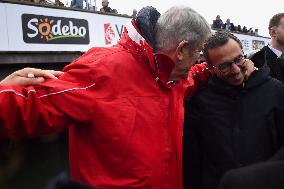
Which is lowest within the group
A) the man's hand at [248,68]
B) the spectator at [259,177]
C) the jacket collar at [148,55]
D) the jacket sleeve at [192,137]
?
the jacket sleeve at [192,137]

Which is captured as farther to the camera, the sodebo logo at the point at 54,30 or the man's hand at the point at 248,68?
the sodebo logo at the point at 54,30

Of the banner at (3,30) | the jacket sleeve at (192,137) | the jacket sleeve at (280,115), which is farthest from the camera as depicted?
the banner at (3,30)

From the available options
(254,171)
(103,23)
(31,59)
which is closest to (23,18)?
(31,59)

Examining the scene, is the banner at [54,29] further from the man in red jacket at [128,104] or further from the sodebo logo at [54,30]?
the man in red jacket at [128,104]

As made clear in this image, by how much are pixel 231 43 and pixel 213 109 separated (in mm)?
367

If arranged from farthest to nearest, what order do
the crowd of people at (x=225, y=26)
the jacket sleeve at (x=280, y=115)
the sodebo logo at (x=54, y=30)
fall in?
the crowd of people at (x=225, y=26), the sodebo logo at (x=54, y=30), the jacket sleeve at (x=280, y=115)

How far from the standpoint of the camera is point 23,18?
7.22m

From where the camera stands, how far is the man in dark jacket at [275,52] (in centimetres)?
249

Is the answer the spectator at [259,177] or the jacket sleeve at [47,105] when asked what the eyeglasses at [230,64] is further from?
the spectator at [259,177]

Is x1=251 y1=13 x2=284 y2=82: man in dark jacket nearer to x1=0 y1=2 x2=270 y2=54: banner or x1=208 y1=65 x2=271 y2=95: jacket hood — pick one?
x1=208 y1=65 x2=271 y2=95: jacket hood

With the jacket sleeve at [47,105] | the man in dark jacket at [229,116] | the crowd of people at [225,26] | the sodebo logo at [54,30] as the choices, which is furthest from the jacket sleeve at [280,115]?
the crowd of people at [225,26]

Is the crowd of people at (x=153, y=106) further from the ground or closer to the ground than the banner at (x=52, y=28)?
closer to the ground

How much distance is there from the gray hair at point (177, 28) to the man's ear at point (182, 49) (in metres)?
0.02

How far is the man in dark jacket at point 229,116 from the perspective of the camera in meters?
2.09
